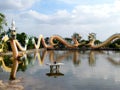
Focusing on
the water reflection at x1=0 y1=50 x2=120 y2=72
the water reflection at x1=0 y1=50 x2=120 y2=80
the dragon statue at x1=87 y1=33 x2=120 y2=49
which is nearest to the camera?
the water reflection at x1=0 y1=50 x2=120 y2=80

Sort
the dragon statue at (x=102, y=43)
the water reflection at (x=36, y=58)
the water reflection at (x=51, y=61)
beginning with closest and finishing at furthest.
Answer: the water reflection at (x=51, y=61), the water reflection at (x=36, y=58), the dragon statue at (x=102, y=43)

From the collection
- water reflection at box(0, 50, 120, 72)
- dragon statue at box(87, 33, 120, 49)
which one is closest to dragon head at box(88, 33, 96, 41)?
dragon statue at box(87, 33, 120, 49)

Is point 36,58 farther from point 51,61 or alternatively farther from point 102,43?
point 102,43

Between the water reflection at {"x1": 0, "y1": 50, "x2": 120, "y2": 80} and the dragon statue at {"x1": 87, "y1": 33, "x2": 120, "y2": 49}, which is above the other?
the dragon statue at {"x1": 87, "y1": 33, "x2": 120, "y2": 49}

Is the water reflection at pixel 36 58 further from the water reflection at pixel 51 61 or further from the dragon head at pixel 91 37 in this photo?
the dragon head at pixel 91 37

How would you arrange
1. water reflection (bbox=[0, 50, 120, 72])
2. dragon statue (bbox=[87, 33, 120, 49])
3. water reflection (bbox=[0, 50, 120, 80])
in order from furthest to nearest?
1. dragon statue (bbox=[87, 33, 120, 49])
2. water reflection (bbox=[0, 50, 120, 72])
3. water reflection (bbox=[0, 50, 120, 80])

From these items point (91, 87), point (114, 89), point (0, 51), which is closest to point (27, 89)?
point (91, 87)

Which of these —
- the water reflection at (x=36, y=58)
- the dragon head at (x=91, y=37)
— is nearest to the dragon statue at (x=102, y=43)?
the dragon head at (x=91, y=37)

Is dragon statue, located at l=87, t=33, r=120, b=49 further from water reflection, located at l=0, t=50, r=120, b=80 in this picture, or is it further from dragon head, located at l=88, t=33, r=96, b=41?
water reflection, located at l=0, t=50, r=120, b=80

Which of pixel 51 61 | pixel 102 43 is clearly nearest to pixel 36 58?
pixel 51 61

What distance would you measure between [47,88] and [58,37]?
35.5 m

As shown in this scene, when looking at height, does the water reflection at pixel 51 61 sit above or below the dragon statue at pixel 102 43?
below

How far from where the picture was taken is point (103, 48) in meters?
41.5

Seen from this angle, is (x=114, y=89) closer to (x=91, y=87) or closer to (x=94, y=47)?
(x=91, y=87)
